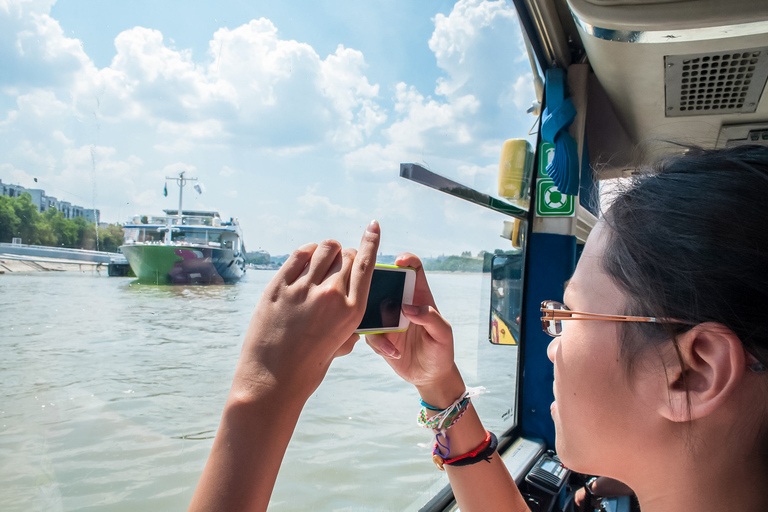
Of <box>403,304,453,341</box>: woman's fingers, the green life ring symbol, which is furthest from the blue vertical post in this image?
<box>403,304,453,341</box>: woman's fingers

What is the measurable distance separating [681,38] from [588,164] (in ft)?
5.43

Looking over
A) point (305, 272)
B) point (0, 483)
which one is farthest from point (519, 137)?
point (0, 483)

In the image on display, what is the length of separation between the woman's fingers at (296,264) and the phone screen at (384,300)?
7.5 inches

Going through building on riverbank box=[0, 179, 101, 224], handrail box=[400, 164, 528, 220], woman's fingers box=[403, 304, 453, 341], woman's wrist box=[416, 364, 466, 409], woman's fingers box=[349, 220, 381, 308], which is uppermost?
handrail box=[400, 164, 528, 220]

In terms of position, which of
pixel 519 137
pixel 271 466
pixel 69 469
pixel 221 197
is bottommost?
pixel 69 469

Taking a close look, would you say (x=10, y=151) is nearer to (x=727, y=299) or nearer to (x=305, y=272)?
(x=305, y=272)

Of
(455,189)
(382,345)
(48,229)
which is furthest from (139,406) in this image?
(455,189)

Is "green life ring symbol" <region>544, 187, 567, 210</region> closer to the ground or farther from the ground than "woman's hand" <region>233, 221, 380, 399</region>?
farther from the ground

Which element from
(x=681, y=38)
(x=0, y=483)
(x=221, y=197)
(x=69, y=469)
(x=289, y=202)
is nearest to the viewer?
(x=0, y=483)

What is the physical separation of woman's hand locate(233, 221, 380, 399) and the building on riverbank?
1.59 ft

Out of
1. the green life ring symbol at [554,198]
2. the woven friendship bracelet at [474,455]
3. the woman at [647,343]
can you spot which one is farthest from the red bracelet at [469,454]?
the green life ring symbol at [554,198]

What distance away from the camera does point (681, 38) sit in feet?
5.06

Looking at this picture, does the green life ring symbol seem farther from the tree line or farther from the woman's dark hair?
the tree line

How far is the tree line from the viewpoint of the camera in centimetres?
75
